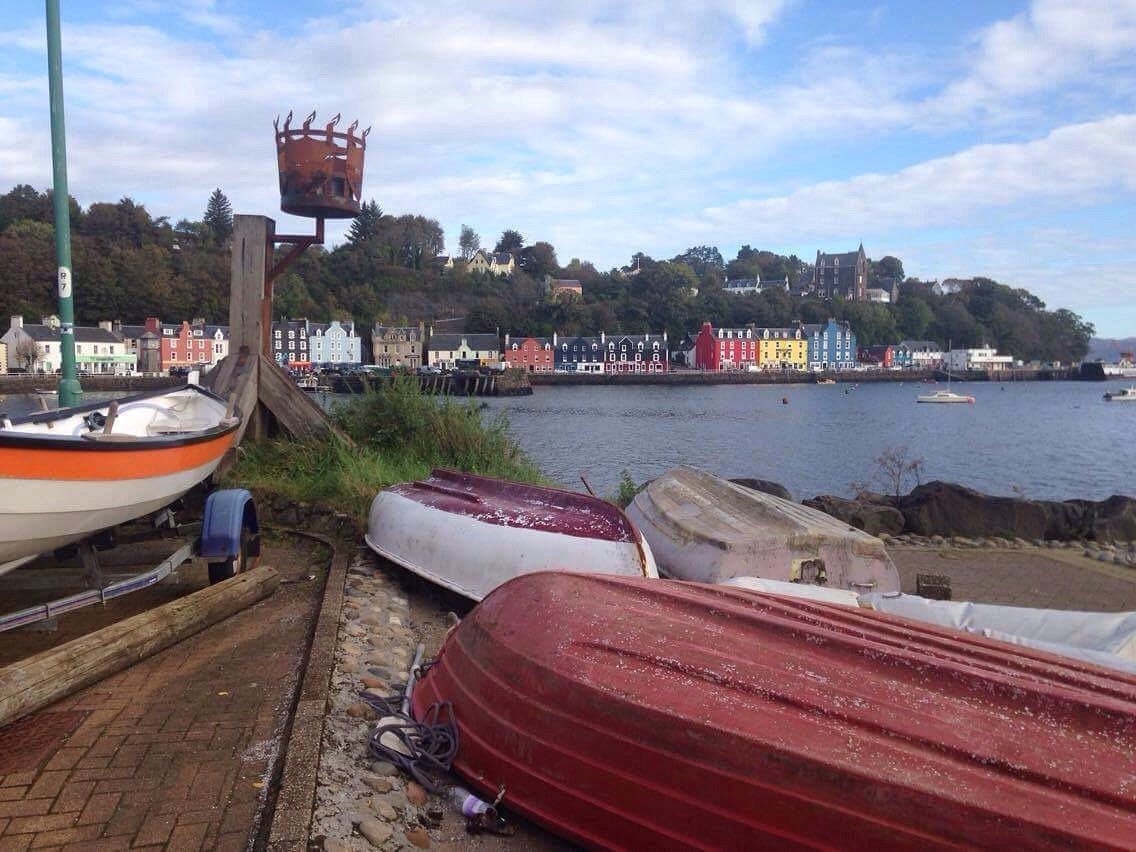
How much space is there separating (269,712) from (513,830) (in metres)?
1.58

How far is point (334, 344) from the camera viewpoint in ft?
340

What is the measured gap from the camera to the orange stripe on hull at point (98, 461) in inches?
183

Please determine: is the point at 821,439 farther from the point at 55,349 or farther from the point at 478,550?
the point at 55,349

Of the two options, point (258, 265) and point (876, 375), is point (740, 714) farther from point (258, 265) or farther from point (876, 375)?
point (876, 375)

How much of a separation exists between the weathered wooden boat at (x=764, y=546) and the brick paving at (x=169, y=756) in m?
3.76

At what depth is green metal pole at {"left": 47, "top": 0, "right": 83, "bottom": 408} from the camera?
775 centimetres

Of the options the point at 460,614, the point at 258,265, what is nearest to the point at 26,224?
the point at 258,265

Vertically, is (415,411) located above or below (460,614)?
above

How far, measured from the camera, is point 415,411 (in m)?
11.9

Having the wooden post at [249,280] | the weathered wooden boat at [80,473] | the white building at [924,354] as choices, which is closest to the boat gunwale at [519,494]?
the weathered wooden boat at [80,473]

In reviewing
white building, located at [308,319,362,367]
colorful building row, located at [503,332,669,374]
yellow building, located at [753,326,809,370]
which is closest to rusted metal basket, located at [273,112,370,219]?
white building, located at [308,319,362,367]

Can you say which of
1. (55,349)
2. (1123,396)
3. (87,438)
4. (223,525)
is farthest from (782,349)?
(87,438)

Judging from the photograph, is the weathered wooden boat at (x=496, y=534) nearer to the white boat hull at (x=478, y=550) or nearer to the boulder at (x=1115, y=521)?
the white boat hull at (x=478, y=550)

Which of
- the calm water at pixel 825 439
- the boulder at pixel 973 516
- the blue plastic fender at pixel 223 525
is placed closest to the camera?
the blue plastic fender at pixel 223 525
